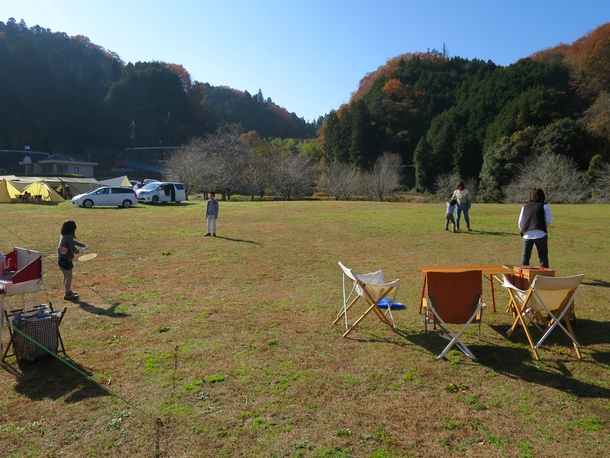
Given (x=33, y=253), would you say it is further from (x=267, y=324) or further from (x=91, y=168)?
(x=91, y=168)

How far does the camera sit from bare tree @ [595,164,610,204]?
32.7m

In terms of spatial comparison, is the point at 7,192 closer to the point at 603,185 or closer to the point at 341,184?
the point at 341,184

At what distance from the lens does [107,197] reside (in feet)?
89.4

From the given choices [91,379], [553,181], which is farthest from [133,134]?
[91,379]

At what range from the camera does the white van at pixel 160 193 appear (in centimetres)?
3027

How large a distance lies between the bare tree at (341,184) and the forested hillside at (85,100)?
45751mm

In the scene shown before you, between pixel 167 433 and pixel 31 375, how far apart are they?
2150 millimetres

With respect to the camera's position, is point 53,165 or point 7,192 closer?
point 7,192

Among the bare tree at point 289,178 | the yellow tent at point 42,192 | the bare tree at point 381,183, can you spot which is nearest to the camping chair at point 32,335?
the yellow tent at point 42,192

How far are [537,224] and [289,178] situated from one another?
3934cm

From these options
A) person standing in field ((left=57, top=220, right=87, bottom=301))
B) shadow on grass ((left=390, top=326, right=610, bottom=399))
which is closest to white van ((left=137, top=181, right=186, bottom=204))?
person standing in field ((left=57, top=220, right=87, bottom=301))

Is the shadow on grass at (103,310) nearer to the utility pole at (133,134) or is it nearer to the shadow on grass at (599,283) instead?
the shadow on grass at (599,283)

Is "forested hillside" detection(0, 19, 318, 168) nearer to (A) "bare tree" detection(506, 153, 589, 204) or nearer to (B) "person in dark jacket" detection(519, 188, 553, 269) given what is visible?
(A) "bare tree" detection(506, 153, 589, 204)

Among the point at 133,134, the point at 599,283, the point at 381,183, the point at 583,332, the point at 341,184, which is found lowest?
the point at 583,332
